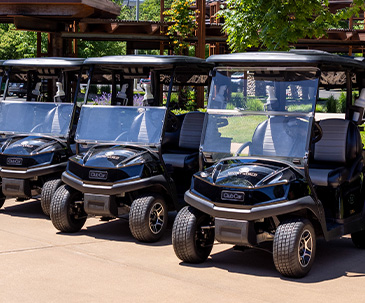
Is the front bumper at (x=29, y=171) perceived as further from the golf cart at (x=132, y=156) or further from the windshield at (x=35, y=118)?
the windshield at (x=35, y=118)

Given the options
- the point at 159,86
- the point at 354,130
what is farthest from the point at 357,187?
the point at 159,86

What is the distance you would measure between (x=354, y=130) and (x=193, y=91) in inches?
574

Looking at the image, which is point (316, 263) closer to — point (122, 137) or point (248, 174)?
point (248, 174)

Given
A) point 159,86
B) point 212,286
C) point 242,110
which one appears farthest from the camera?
point 159,86

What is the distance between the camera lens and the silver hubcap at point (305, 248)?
270 inches

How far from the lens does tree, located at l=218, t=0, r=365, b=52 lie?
11.1 meters

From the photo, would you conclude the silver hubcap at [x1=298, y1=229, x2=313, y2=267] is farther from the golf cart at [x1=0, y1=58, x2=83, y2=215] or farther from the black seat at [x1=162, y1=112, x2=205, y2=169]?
the golf cart at [x1=0, y1=58, x2=83, y2=215]

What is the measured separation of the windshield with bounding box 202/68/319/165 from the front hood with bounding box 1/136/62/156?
2572mm

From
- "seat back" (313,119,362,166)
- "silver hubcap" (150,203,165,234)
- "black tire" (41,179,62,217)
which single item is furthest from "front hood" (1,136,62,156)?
"seat back" (313,119,362,166)

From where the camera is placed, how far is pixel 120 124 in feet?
29.6

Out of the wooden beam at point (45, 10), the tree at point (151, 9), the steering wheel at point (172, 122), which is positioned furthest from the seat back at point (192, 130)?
the tree at point (151, 9)

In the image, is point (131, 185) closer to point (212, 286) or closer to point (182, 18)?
point (212, 286)

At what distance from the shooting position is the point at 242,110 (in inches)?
304

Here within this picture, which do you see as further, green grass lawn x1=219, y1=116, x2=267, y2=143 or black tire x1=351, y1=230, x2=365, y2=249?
black tire x1=351, y1=230, x2=365, y2=249
